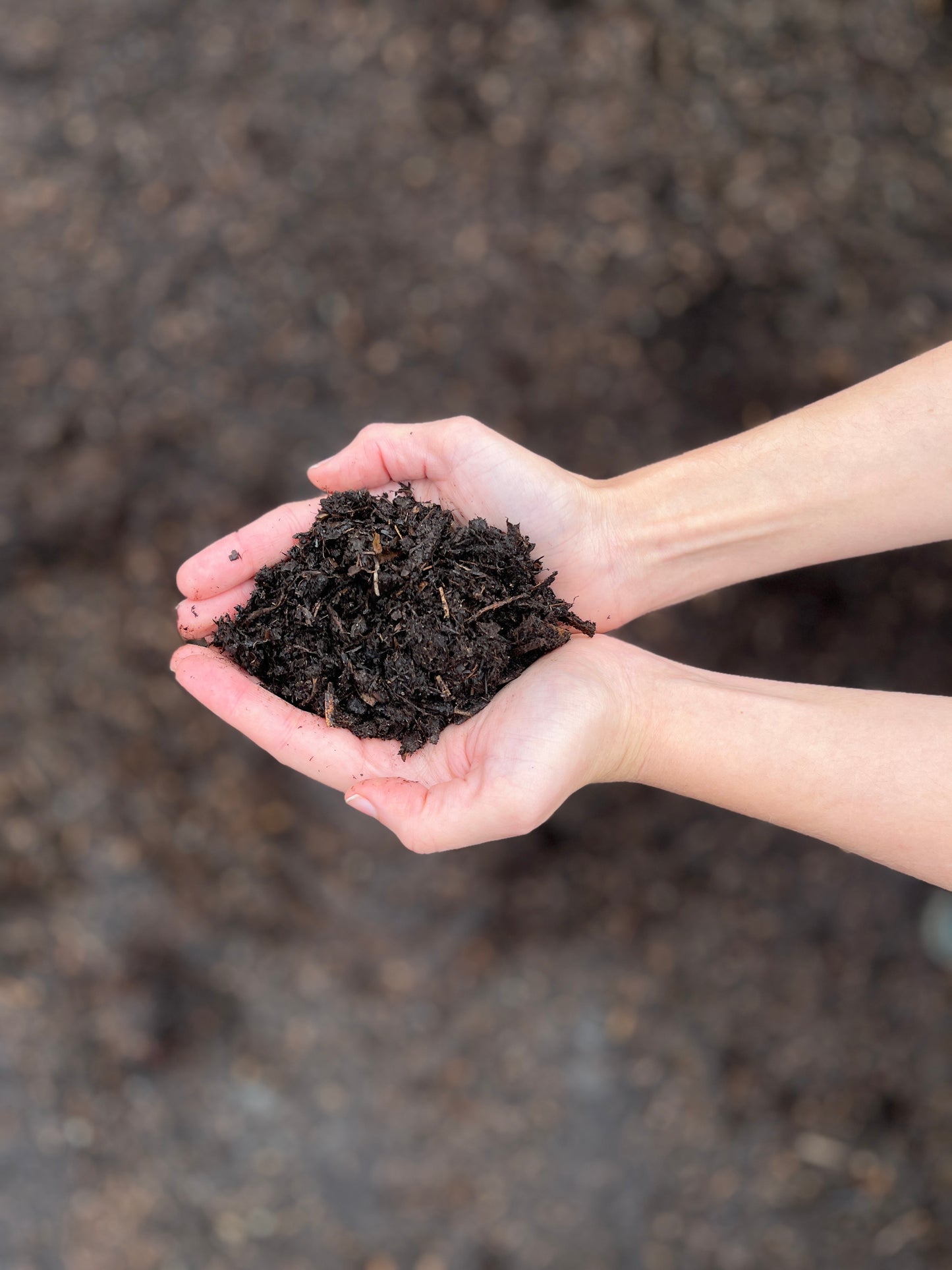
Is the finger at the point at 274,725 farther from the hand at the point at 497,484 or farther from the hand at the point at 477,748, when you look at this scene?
the hand at the point at 497,484

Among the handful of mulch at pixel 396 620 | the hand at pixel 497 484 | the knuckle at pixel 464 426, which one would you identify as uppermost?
the knuckle at pixel 464 426

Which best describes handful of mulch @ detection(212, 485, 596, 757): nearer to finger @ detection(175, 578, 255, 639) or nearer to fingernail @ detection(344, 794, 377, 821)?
finger @ detection(175, 578, 255, 639)

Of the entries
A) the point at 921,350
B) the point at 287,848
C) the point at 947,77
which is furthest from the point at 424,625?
the point at 947,77

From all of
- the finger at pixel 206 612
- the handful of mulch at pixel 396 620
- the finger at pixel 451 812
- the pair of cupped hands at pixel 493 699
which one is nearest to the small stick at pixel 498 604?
the handful of mulch at pixel 396 620

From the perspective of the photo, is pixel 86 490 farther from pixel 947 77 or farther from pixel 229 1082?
pixel 947 77

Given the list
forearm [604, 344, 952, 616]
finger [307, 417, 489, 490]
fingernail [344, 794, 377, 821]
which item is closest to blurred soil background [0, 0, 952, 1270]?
forearm [604, 344, 952, 616]

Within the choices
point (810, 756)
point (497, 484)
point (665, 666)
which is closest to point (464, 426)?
point (497, 484)

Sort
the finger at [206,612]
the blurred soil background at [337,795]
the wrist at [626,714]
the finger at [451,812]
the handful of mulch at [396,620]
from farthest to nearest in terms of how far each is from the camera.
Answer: the blurred soil background at [337,795] → the finger at [206,612] → the handful of mulch at [396,620] → the wrist at [626,714] → the finger at [451,812]

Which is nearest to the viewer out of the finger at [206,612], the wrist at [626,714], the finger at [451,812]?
the finger at [451,812]
